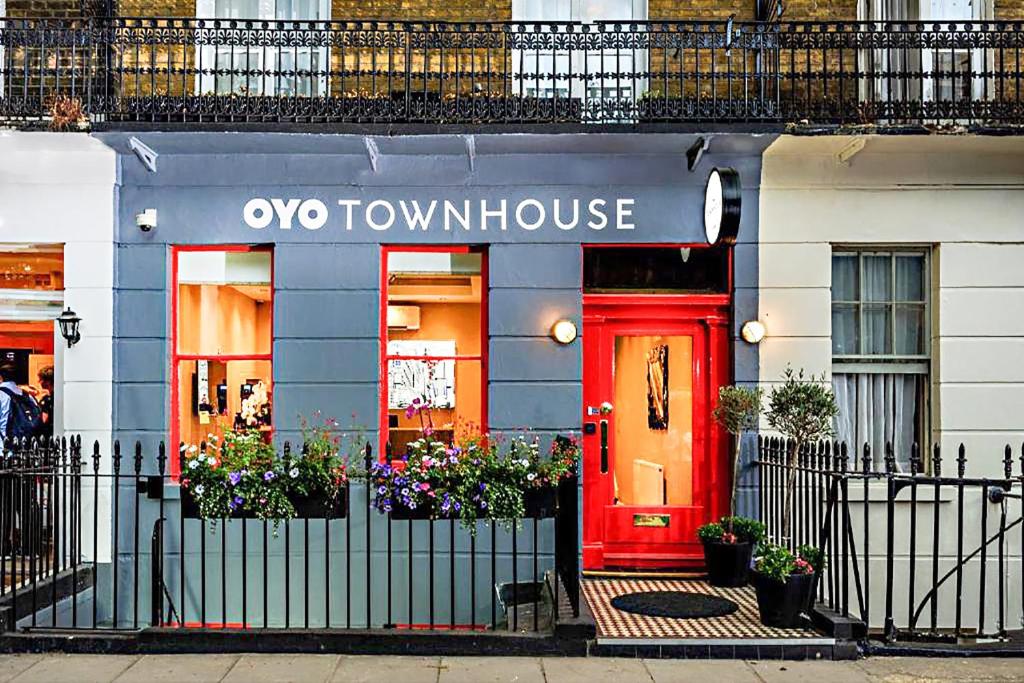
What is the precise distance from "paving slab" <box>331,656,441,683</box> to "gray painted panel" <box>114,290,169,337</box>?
4256mm

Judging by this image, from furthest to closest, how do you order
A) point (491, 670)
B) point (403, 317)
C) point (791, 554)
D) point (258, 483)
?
point (403, 317) < point (791, 554) < point (258, 483) < point (491, 670)

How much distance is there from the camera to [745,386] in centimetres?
1021

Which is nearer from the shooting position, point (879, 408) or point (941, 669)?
point (941, 669)

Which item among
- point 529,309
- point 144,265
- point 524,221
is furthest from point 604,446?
point 144,265

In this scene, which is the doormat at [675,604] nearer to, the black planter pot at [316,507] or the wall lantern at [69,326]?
the black planter pot at [316,507]

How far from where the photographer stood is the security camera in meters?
10.1

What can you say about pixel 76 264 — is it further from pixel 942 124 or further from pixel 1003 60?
pixel 1003 60

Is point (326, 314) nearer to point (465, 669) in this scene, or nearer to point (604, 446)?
point (604, 446)

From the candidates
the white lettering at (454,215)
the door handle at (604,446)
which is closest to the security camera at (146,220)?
the white lettering at (454,215)

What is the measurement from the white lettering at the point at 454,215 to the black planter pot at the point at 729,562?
3617 mm

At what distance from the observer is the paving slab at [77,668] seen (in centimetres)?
685

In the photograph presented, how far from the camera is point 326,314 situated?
10250 millimetres

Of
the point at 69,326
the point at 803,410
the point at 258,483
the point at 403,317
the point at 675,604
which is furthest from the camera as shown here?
the point at 403,317

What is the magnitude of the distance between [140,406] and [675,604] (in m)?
5.11
